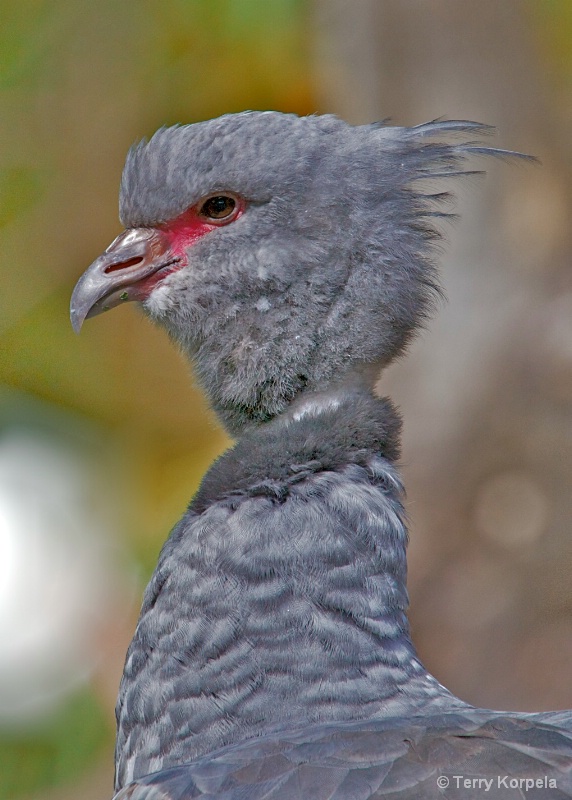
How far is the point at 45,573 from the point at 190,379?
1246mm

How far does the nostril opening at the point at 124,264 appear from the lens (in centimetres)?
197

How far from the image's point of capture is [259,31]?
4.37m

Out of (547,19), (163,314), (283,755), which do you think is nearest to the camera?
(283,755)

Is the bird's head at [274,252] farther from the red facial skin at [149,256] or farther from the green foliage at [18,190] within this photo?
the green foliage at [18,190]

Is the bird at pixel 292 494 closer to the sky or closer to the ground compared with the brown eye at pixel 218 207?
closer to the ground

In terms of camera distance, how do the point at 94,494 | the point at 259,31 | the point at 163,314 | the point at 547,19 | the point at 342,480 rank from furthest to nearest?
1. the point at 94,494
2. the point at 259,31
3. the point at 547,19
4. the point at 163,314
5. the point at 342,480

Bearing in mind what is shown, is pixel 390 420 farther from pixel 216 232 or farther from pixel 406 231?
pixel 216 232

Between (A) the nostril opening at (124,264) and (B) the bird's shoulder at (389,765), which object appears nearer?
(B) the bird's shoulder at (389,765)

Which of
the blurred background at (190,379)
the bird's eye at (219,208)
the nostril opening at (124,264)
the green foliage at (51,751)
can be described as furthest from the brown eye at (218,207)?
the green foliage at (51,751)

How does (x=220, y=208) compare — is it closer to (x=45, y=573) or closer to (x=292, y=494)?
(x=292, y=494)

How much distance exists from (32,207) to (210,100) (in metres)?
0.94

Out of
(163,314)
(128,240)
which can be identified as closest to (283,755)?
(163,314)

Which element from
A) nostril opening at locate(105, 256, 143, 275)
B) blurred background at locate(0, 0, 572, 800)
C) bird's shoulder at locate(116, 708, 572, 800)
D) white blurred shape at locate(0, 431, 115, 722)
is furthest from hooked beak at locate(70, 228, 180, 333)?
white blurred shape at locate(0, 431, 115, 722)

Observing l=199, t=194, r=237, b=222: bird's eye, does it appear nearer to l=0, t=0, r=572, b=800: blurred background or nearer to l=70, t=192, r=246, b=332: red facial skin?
l=70, t=192, r=246, b=332: red facial skin
